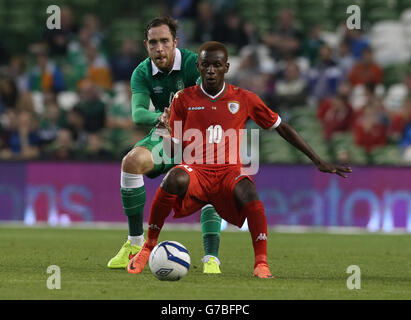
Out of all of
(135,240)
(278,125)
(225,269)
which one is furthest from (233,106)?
(135,240)

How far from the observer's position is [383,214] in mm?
14828

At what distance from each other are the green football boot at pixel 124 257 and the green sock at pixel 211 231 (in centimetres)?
79

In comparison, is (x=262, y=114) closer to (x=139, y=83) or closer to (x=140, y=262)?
(x=139, y=83)

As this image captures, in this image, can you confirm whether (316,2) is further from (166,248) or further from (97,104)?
(166,248)

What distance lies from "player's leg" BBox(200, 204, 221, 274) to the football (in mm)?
670

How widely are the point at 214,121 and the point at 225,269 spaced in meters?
1.45

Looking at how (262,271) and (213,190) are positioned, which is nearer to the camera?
(262,271)

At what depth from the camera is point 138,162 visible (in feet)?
27.2

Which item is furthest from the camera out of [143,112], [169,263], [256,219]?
[143,112]

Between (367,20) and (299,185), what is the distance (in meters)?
5.40

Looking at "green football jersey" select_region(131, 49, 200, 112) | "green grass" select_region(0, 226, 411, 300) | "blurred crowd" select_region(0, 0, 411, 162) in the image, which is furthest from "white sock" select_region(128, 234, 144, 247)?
"blurred crowd" select_region(0, 0, 411, 162)

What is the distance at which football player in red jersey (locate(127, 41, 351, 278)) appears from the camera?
745 centimetres

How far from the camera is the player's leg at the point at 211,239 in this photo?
7.91m
